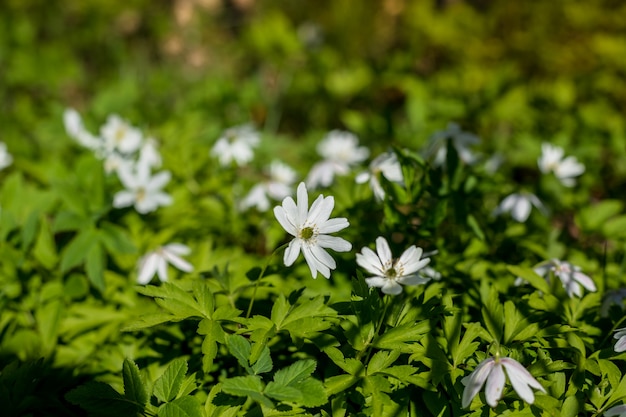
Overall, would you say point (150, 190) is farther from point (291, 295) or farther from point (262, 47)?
point (262, 47)

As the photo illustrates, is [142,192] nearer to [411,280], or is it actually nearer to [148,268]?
[148,268]

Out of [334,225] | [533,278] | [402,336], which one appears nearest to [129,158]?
[334,225]

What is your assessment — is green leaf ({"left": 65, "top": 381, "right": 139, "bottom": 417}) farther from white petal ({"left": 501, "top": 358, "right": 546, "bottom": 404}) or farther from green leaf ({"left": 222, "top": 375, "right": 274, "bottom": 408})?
white petal ({"left": 501, "top": 358, "right": 546, "bottom": 404})

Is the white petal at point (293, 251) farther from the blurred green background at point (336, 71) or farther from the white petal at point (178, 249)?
the blurred green background at point (336, 71)

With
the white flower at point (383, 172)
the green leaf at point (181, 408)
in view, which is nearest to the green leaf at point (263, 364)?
the green leaf at point (181, 408)

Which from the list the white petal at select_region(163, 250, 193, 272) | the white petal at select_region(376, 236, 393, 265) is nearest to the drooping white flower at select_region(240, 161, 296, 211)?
the white petal at select_region(163, 250, 193, 272)
